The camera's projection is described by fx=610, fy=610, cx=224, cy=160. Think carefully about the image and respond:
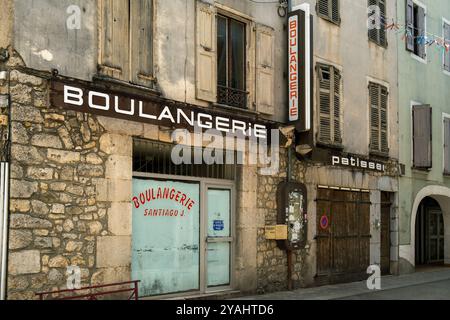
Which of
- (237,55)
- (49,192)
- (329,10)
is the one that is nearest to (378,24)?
(329,10)

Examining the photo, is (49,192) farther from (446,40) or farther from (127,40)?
(446,40)

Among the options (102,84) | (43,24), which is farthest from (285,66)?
(43,24)

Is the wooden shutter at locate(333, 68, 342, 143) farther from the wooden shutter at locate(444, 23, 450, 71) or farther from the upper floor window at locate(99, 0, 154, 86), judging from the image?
Answer: the wooden shutter at locate(444, 23, 450, 71)

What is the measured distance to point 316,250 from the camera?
1225 centimetres

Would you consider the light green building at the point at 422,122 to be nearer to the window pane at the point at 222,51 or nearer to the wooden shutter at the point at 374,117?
the wooden shutter at the point at 374,117

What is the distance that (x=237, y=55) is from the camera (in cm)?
1071

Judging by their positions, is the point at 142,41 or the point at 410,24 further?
the point at 410,24

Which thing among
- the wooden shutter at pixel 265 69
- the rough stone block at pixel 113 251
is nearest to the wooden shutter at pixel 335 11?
the wooden shutter at pixel 265 69

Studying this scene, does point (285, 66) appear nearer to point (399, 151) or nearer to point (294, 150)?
point (294, 150)

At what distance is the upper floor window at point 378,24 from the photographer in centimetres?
1456

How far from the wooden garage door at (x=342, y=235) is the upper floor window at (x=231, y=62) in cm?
316

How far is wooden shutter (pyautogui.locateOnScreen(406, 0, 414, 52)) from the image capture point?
52.0 ft

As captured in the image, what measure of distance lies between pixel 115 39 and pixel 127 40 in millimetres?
227

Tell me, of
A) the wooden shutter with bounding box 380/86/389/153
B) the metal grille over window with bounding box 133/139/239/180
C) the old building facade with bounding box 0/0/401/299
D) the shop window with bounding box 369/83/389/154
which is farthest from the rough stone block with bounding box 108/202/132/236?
the wooden shutter with bounding box 380/86/389/153
